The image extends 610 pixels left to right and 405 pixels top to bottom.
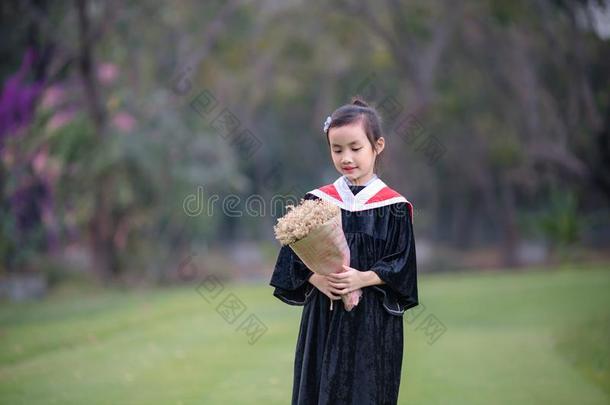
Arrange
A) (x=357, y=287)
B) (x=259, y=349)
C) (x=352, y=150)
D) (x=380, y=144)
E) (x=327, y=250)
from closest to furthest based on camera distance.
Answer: (x=327, y=250) < (x=357, y=287) < (x=352, y=150) < (x=380, y=144) < (x=259, y=349)

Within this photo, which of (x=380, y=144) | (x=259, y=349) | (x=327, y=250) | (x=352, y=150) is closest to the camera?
(x=327, y=250)

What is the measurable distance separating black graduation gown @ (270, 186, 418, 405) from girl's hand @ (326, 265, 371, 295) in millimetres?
117

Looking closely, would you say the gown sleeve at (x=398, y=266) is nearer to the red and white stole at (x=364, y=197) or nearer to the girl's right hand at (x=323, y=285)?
the red and white stole at (x=364, y=197)

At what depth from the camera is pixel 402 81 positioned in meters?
29.9

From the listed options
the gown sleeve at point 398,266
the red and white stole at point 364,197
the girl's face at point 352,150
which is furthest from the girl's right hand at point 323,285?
the girl's face at point 352,150

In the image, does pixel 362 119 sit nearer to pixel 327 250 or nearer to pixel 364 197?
pixel 364 197

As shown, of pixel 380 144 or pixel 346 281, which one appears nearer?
pixel 346 281

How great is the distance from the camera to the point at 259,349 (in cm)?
936

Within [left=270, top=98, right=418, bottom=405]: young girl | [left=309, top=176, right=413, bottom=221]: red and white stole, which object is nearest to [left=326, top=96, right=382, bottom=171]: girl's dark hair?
[left=270, top=98, right=418, bottom=405]: young girl

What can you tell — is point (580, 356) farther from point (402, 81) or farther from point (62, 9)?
point (402, 81)

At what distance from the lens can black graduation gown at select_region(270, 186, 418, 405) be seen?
13.0 ft

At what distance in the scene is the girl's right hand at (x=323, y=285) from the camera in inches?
156

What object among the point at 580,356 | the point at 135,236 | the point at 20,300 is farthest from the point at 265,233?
the point at 580,356

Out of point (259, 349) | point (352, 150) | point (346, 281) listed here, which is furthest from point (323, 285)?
point (259, 349)
